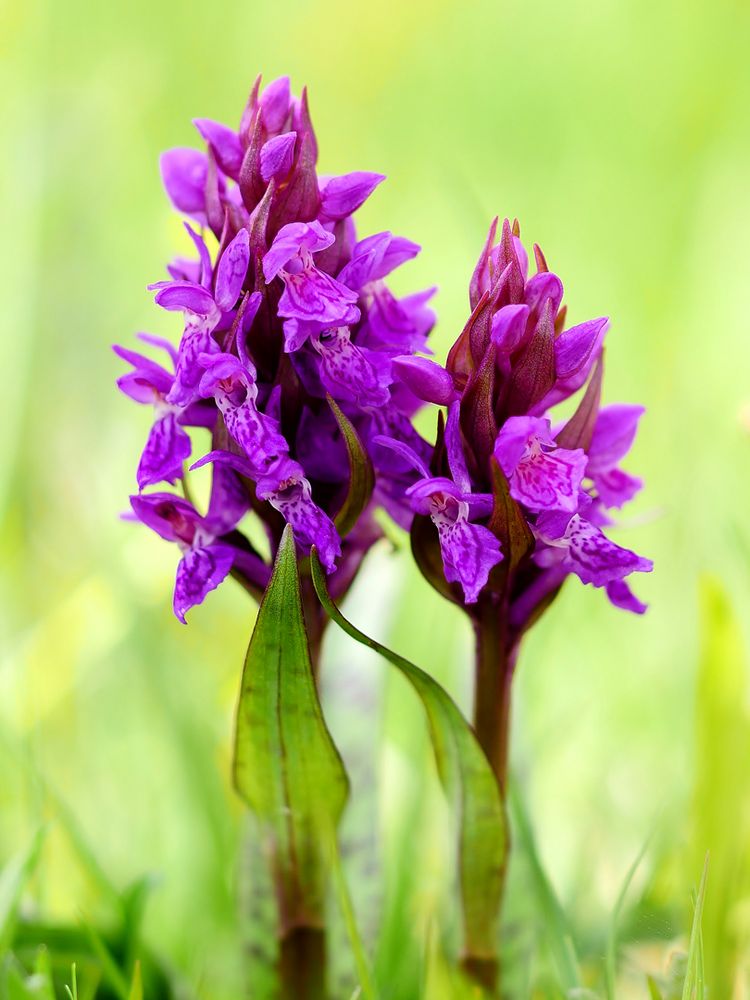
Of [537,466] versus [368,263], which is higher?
[368,263]

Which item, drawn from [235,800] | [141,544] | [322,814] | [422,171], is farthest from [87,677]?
[422,171]

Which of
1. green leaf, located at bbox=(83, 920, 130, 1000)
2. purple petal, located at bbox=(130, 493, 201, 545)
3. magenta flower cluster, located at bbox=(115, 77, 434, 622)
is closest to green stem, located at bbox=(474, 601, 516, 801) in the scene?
magenta flower cluster, located at bbox=(115, 77, 434, 622)

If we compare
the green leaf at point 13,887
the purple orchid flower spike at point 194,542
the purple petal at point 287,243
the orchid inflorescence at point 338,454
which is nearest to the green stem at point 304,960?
the orchid inflorescence at point 338,454

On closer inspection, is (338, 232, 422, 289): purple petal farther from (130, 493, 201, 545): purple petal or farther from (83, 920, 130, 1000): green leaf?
(83, 920, 130, 1000): green leaf

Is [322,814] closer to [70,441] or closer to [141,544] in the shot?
[141,544]

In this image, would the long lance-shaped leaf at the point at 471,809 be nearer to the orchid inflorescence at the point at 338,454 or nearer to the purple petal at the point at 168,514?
the orchid inflorescence at the point at 338,454

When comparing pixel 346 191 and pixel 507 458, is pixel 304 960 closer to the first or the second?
pixel 507 458

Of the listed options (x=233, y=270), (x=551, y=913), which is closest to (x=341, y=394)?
(x=233, y=270)
